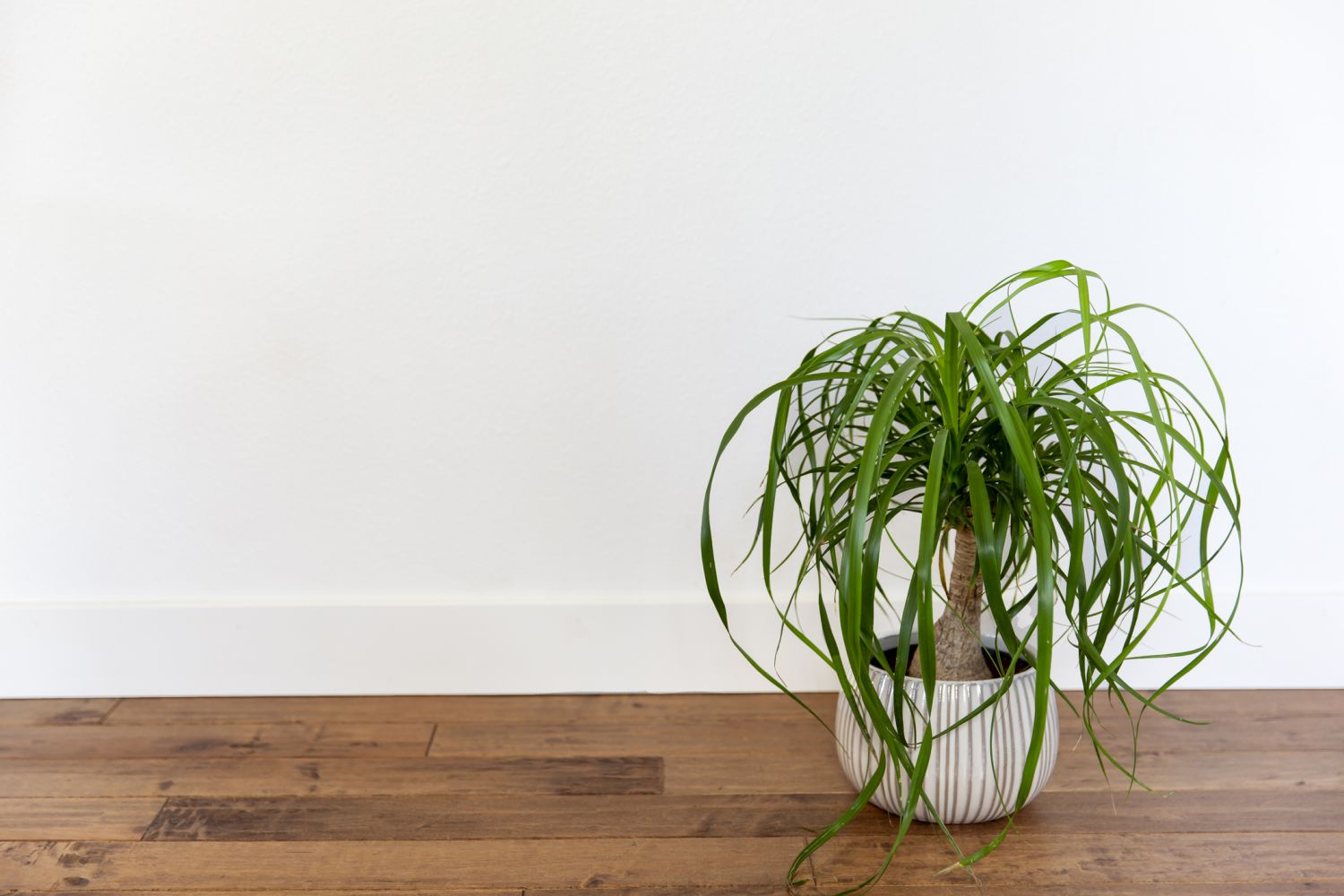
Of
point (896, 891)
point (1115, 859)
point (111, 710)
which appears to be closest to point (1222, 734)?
point (1115, 859)

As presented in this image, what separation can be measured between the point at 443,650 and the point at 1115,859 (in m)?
1.11

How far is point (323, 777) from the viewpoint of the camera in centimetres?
160

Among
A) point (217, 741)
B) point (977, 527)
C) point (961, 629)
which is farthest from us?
point (217, 741)

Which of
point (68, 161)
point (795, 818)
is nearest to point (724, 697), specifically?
point (795, 818)

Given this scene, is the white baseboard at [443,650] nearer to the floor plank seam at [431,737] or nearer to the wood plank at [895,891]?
the floor plank seam at [431,737]

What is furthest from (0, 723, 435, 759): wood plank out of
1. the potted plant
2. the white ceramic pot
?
the white ceramic pot

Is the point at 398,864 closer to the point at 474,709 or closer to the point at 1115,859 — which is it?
the point at 474,709

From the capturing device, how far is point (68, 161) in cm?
174

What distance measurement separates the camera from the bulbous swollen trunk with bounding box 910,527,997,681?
1.43 m

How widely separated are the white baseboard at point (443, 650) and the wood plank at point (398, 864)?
0.48 meters

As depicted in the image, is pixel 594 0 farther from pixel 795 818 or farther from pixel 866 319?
pixel 795 818

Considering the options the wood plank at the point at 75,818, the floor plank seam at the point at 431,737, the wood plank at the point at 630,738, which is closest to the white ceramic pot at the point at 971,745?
the wood plank at the point at 630,738

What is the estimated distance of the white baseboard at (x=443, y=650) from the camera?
6.13 ft

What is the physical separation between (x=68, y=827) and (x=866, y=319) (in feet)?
4.60
